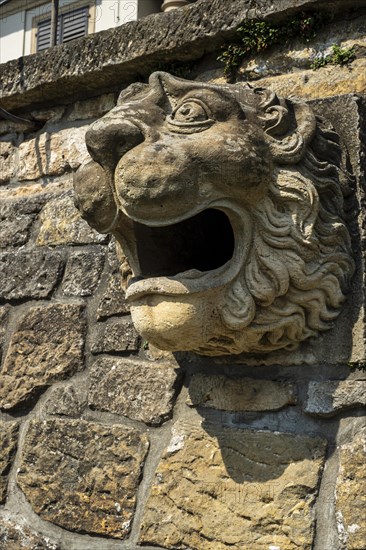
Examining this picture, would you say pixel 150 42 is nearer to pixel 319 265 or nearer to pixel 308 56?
pixel 308 56

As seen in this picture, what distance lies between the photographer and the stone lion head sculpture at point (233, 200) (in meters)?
2.01

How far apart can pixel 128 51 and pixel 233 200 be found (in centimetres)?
96

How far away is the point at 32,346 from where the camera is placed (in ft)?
9.34

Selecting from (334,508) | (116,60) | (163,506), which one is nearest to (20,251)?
(116,60)

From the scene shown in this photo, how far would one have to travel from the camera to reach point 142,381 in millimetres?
2508

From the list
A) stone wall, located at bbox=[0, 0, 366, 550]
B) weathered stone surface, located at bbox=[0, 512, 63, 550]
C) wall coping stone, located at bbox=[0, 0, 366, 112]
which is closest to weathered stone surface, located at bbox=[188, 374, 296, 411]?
stone wall, located at bbox=[0, 0, 366, 550]

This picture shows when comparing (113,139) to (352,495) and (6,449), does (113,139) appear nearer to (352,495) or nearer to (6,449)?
(352,495)

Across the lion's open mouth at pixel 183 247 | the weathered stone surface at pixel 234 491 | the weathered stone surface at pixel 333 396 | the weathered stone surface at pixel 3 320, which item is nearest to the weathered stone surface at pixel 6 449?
the weathered stone surface at pixel 3 320

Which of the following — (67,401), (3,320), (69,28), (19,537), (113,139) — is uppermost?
(69,28)

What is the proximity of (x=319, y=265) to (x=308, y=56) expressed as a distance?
0.72m

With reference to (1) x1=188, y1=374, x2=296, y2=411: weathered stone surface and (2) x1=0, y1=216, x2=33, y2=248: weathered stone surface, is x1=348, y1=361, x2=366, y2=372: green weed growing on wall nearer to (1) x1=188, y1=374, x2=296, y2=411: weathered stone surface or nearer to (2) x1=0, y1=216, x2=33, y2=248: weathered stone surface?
(1) x1=188, y1=374, x2=296, y2=411: weathered stone surface

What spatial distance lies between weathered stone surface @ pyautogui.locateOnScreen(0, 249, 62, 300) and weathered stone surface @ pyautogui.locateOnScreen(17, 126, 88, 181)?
307mm

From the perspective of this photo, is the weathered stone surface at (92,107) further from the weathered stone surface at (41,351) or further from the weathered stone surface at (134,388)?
the weathered stone surface at (134,388)

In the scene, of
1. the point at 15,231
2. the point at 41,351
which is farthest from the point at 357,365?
the point at 15,231
